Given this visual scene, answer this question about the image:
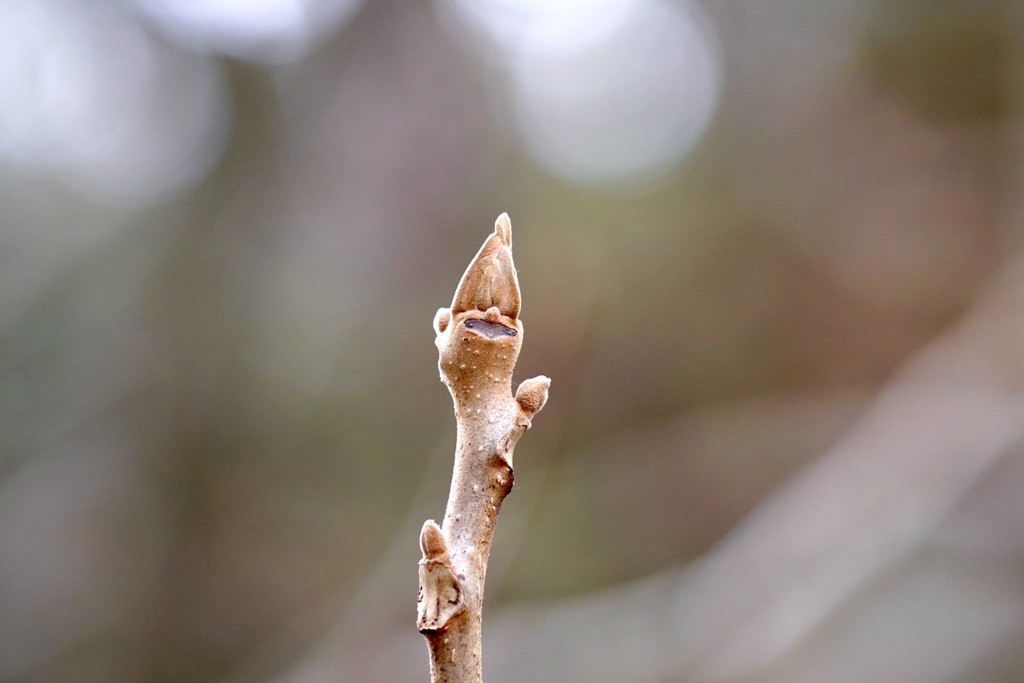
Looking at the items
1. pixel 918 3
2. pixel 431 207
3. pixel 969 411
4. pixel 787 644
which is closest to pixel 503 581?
pixel 787 644

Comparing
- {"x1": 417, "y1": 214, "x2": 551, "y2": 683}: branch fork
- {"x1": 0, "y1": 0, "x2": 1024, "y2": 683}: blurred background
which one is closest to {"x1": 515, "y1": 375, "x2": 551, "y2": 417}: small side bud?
{"x1": 417, "y1": 214, "x2": 551, "y2": 683}: branch fork

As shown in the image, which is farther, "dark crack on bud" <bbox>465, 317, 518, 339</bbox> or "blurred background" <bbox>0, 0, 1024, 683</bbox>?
"blurred background" <bbox>0, 0, 1024, 683</bbox>

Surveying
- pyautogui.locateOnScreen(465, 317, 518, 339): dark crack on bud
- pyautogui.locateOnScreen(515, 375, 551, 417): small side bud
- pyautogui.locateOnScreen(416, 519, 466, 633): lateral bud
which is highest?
pyautogui.locateOnScreen(465, 317, 518, 339): dark crack on bud

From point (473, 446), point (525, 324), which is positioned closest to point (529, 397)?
point (473, 446)

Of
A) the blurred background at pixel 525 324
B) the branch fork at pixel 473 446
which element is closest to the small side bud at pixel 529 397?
the branch fork at pixel 473 446

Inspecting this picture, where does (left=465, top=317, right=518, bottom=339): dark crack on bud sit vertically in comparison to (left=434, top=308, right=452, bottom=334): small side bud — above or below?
below

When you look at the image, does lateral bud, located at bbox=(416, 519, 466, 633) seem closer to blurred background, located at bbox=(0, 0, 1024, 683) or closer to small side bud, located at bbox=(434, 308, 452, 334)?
small side bud, located at bbox=(434, 308, 452, 334)

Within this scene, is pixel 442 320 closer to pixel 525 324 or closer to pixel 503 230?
pixel 503 230
